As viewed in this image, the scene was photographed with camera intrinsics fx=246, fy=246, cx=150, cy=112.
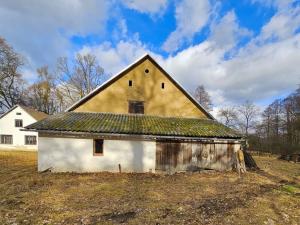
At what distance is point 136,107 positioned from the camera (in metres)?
19.7

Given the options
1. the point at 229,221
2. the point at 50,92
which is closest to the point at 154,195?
the point at 229,221

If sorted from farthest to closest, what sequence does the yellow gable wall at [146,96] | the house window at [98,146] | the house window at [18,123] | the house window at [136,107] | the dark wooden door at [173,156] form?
the house window at [18,123]
the house window at [136,107]
the yellow gable wall at [146,96]
the dark wooden door at [173,156]
the house window at [98,146]

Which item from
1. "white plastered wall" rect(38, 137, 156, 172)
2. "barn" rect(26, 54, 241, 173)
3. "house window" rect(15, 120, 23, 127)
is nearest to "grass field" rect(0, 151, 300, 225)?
"white plastered wall" rect(38, 137, 156, 172)

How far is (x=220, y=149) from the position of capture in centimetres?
1728

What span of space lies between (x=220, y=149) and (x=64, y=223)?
12.5 metres

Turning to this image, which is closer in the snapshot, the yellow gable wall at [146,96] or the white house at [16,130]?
the yellow gable wall at [146,96]

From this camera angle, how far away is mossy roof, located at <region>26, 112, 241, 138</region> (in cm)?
1589

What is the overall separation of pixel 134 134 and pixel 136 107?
4.21m

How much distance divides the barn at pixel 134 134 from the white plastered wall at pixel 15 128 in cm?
2306

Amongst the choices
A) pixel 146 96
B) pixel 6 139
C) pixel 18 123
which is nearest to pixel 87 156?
pixel 146 96

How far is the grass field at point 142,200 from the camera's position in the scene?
25.7ft

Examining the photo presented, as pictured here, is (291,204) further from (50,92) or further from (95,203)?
(50,92)

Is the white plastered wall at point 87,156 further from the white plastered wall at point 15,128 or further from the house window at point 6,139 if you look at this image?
the house window at point 6,139

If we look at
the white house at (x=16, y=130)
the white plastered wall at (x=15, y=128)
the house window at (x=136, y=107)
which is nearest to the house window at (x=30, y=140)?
the white house at (x=16, y=130)
